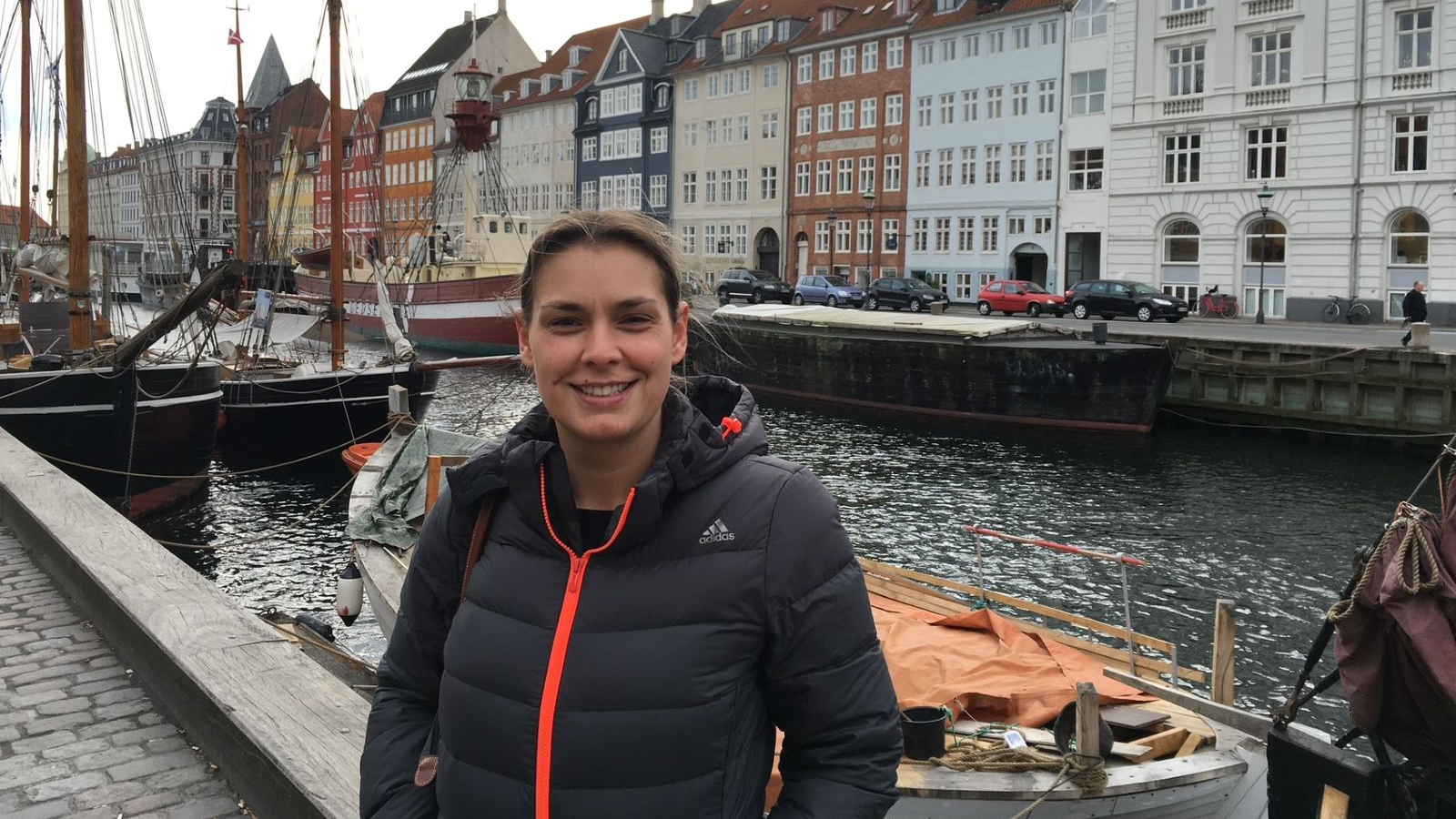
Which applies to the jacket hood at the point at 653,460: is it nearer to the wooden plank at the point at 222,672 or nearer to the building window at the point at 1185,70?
the wooden plank at the point at 222,672

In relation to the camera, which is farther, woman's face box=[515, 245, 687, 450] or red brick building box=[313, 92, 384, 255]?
red brick building box=[313, 92, 384, 255]

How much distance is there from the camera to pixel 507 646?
1.96 meters

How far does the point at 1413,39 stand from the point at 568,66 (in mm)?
49925

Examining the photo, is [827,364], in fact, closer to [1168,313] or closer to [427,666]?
[1168,313]

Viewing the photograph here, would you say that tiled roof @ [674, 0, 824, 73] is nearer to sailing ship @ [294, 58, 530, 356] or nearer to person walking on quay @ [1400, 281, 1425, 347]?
sailing ship @ [294, 58, 530, 356]

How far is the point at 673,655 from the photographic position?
1886 millimetres

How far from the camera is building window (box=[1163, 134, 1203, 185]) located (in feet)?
140

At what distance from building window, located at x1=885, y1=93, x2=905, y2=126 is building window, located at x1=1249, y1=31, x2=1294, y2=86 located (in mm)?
15635

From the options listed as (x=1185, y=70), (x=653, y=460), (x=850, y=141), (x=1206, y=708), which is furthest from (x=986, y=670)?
(x=850, y=141)

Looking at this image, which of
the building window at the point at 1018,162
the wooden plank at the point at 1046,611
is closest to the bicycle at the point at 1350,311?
the building window at the point at 1018,162

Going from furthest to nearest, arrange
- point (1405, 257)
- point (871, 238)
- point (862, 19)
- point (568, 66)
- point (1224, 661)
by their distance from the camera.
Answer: point (568, 66) → point (862, 19) → point (871, 238) → point (1405, 257) → point (1224, 661)

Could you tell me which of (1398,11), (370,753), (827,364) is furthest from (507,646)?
(1398,11)

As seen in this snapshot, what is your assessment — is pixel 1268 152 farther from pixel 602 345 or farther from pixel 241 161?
pixel 602 345

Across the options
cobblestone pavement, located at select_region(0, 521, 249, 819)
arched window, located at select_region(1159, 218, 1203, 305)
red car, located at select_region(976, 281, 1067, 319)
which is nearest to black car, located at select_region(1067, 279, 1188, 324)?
red car, located at select_region(976, 281, 1067, 319)
